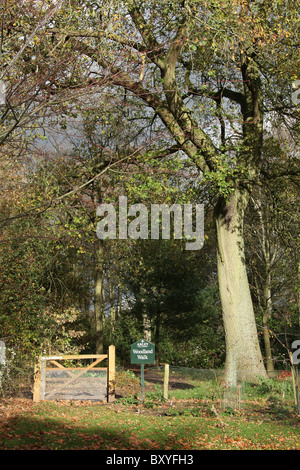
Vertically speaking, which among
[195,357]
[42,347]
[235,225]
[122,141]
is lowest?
[195,357]

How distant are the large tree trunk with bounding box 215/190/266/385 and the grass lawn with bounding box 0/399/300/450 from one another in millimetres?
1482

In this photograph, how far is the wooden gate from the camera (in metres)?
10.3

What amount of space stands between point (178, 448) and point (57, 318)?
671 cm

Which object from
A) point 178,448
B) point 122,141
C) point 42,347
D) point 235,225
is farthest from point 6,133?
point 122,141

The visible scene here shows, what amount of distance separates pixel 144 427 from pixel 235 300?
5.07 m

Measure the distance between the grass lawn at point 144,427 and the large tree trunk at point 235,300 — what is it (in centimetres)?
148

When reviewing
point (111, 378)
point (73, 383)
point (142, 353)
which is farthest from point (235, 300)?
point (73, 383)

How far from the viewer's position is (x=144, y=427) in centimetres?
731

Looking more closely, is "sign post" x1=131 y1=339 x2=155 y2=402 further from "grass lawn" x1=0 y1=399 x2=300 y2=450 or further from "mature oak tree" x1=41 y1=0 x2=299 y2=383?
"mature oak tree" x1=41 y1=0 x2=299 y2=383

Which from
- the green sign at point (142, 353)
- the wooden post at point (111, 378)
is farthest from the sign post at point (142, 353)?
the wooden post at point (111, 378)

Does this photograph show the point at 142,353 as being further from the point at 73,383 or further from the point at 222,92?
the point at 222,92

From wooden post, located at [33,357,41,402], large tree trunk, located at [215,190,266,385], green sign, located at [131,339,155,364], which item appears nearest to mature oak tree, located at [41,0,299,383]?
large tree trunk, located at [215,190,266,385]

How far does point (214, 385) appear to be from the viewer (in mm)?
9922
